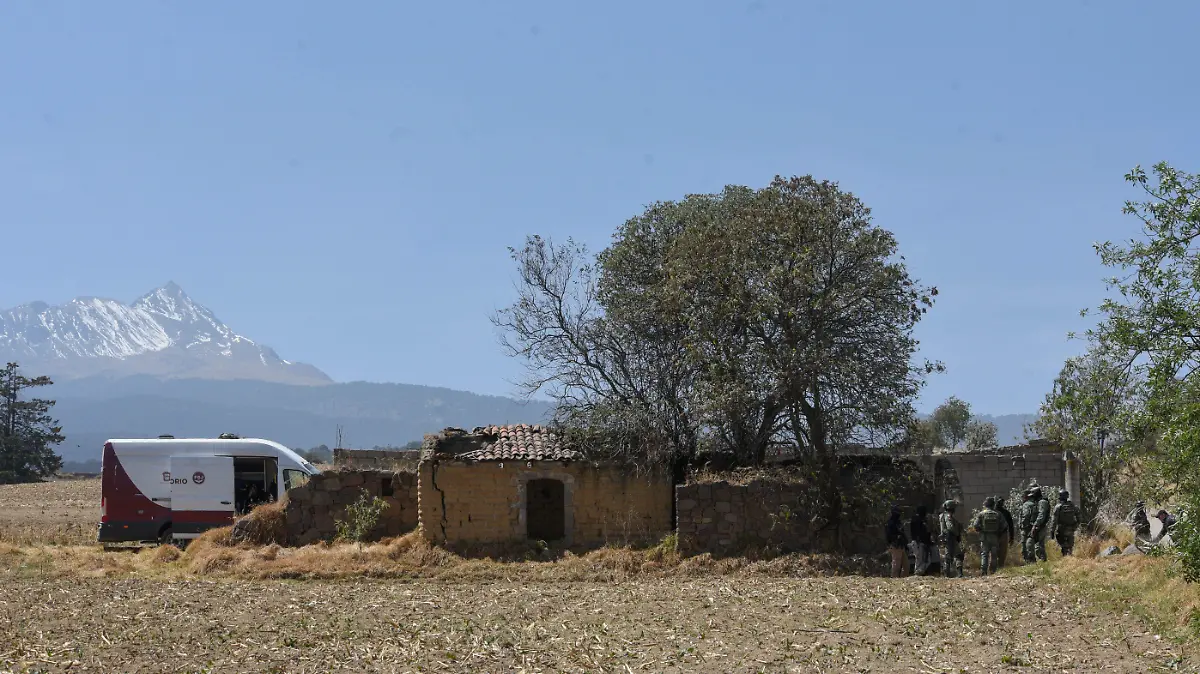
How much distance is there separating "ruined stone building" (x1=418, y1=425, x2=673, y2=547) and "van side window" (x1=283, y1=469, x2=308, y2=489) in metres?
3.72

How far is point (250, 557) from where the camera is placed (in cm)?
2409

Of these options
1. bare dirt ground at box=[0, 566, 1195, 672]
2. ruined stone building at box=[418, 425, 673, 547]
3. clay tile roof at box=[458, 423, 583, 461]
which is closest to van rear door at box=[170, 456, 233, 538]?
ruined stone building at box=[418, 425, 673, 547]

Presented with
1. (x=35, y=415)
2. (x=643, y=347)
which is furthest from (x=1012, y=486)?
(x=35, y=415)

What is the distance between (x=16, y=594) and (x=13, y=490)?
3296cm

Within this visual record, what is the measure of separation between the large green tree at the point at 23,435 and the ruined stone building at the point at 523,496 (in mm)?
42211

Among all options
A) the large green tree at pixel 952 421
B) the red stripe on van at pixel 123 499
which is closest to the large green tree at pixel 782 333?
the red stripe on van at pixel 123 499

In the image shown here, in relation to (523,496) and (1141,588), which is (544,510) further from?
(1141,588)

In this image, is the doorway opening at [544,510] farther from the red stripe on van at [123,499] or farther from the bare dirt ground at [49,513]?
the bare dirt ground at [49,513]

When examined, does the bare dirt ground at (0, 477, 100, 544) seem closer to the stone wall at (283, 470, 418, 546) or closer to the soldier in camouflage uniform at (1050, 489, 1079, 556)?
the stone wall at (283, 470, 418, 546)

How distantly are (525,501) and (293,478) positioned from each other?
6190 millimetres

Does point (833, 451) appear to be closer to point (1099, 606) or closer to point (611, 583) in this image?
point (611, 583)

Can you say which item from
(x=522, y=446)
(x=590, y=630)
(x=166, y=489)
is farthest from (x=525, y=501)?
(x=590, y=630)

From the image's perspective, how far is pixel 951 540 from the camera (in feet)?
68.2

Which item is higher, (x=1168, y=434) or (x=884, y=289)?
(x=884, y=289)
